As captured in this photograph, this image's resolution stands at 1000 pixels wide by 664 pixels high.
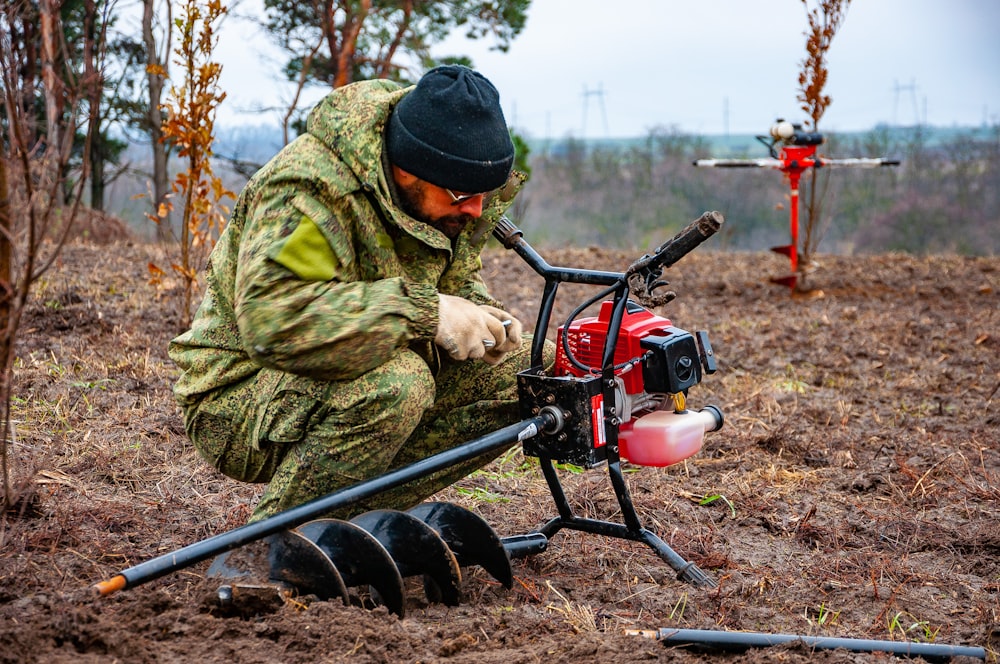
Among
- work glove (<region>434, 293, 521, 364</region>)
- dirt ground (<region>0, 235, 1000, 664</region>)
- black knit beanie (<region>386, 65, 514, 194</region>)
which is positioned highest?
black knit beanie (<region>386, 65, 514, 194</region>)

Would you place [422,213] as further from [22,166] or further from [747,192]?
[747,192]

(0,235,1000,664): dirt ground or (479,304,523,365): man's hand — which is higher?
(479,304,523,365): man's hand

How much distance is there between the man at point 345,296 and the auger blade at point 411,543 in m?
0.13

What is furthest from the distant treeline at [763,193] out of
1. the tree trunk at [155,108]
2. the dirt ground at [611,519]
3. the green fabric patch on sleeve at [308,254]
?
the green fabric patch on sleeve at [308,254]

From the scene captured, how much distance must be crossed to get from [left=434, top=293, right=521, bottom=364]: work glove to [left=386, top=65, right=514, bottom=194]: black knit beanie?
31 cm

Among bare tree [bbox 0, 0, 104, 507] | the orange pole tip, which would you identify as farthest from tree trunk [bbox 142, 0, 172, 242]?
the orange pole tip

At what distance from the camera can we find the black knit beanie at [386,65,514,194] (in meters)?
2.43

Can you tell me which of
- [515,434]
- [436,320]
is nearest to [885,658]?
[515,434]

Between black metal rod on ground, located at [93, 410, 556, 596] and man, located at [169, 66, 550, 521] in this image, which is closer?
black metal rod on ground, located at [93, 410, 556, 596]

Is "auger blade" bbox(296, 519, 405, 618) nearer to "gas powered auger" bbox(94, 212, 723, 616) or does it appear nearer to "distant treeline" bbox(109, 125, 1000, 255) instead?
"gas powered auger" bbox(94, 212, 723, 616)

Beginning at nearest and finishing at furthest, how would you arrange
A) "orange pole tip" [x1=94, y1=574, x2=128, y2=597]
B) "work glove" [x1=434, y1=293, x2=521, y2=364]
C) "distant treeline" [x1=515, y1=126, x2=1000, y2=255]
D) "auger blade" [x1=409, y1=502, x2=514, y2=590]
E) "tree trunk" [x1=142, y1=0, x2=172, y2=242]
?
"orange pole tip" [x1=94, y1=574, x2=128, y2=597], "work glove" [x1=434, y1=293, x2=521, y2=364], "auger blade" [x1=409, y1=502, x2=514, y2=590], "tree trunk" [x1=142, y1=0, x2=172, y2=242], "distant treeline" [x1=515, y1=126, x2=1000, y2=255]

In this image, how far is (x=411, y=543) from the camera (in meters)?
2.50

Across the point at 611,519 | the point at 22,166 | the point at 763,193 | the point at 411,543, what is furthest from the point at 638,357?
the point at 763,193

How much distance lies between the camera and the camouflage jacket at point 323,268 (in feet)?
7.54
